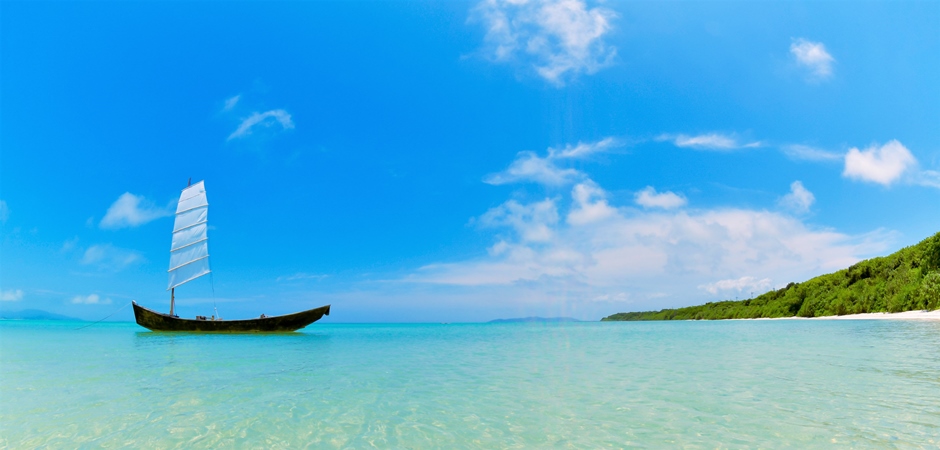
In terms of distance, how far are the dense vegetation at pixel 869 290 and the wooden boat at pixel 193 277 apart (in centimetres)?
5541

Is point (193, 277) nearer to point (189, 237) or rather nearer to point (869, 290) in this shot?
point (189, 237)

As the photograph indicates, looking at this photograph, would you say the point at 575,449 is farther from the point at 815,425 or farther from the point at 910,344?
the point at 910,344

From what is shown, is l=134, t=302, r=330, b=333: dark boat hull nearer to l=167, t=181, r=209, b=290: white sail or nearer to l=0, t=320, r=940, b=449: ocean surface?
l=167, t=181, r=209, b=290: white sail

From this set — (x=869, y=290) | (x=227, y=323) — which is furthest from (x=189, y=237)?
(x=869, y=290)

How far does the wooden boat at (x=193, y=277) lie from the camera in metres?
42.5

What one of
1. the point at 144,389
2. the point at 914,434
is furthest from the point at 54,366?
the point at 914,434

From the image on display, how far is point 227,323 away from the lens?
42.3m

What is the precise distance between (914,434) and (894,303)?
54020 millimetres

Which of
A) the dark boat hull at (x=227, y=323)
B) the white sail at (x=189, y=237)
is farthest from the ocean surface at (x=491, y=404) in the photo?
the white sail at (x=189, y=237)

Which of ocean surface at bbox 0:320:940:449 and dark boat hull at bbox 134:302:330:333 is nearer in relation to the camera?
ocean surface at bbox 0:320:940:449

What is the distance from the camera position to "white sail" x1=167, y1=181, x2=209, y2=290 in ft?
162

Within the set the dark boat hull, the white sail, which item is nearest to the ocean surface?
the dark boat hull

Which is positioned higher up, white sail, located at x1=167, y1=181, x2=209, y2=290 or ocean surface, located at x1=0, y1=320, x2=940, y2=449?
white sail, located at x1=167, y1=181, x2=209, y2=290

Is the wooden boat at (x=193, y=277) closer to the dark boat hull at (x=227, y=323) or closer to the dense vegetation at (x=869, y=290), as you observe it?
the dark boat hull at (x=227, y=323)
